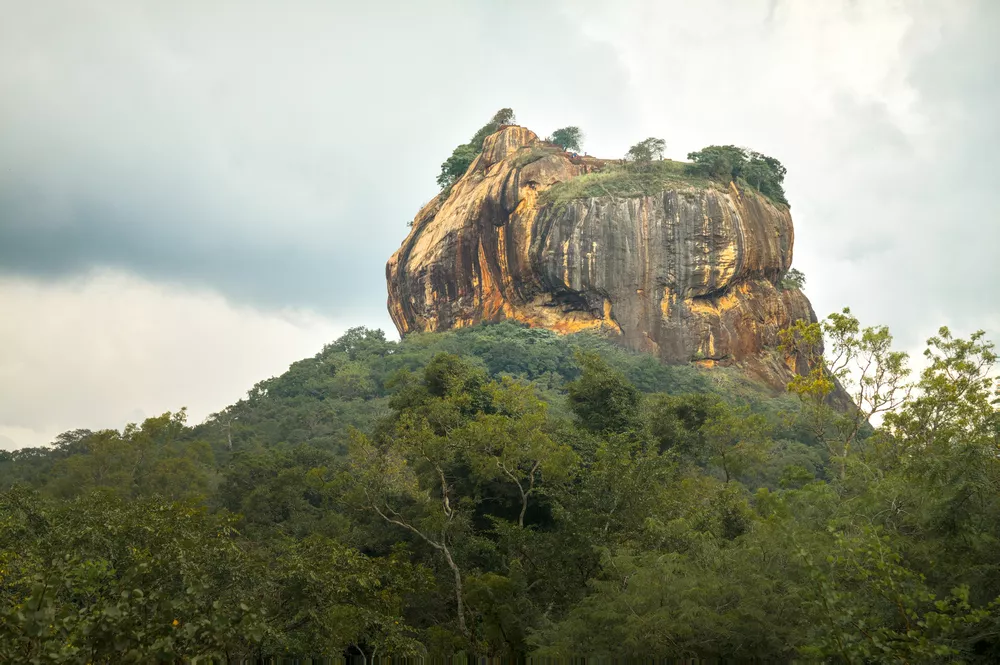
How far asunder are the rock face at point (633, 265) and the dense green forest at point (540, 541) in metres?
26.6

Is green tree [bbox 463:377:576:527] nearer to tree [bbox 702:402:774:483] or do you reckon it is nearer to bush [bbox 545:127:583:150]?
tree [bbox 702:402:774:483]

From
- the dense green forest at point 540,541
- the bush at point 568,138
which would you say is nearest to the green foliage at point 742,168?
the bush at point 568,138

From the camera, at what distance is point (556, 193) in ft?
177

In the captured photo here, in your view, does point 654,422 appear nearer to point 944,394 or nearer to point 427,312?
point 944,394

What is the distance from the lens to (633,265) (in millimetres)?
51344

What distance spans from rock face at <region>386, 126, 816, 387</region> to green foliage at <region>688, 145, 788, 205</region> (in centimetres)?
164

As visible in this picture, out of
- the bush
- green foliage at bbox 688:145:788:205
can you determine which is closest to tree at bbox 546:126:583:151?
the bush

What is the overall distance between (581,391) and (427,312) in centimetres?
3690

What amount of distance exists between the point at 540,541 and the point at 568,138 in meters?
53.6

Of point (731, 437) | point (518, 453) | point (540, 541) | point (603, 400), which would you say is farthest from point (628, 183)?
point (540, 541)

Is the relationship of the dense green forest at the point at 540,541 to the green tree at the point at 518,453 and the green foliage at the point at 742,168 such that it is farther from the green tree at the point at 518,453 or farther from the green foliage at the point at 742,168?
the green foliage at the point at 742,168

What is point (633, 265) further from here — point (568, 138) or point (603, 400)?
point (603, 400)

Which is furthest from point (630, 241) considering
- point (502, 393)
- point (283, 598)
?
point (283, 598)

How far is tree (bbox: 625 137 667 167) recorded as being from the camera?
56.6 metres
